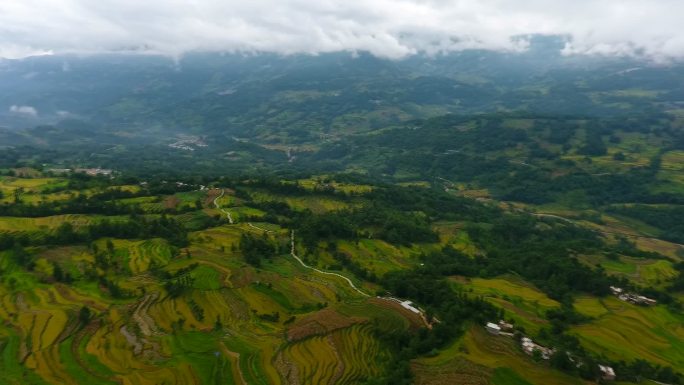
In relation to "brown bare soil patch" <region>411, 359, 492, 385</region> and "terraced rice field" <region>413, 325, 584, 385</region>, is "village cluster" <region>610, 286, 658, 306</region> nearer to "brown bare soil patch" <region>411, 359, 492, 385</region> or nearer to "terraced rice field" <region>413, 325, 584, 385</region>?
"terraced rice field" <region>413, 325, 584, 385</region>

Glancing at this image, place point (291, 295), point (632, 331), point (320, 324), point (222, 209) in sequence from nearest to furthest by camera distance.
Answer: point (320, 324)
point (632, 331)
point (291, 295)
point (222, 209)

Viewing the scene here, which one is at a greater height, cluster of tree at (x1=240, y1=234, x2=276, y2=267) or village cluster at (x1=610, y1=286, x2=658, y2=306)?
cluster of tree at (x1=240, y1=234, x2=276, y2=267)

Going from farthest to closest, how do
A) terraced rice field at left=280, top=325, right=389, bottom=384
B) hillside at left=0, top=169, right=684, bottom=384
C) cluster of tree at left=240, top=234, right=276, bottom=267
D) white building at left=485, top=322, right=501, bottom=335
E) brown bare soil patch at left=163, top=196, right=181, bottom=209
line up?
brown bare soil patch at left=163, top=196, right=181, bottom=209 < cluster of tree at left=240, top=234, right=276, bottom=267 < white building at left=485, top=322, right=501, bottom=335 < hillside at left=0, top=169, right=684, bottom=384 < terraced rice field at left=280, top=325, right=389, bottom=384

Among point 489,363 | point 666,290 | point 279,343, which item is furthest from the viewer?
point 666,290

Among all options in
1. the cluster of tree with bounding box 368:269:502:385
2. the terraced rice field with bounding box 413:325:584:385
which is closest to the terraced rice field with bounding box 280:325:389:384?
the cluster of tree with bounding box 368:269:502:385

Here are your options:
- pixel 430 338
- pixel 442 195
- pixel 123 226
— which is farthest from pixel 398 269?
pixel 442 195

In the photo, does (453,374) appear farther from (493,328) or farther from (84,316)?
(84,316)

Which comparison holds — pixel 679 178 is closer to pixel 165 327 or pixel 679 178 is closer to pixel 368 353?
pixel 368 353

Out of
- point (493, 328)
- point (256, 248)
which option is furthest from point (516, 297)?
point (256, 248)

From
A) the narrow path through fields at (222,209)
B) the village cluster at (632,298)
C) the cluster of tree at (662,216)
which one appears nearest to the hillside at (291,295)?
the narrow path through fields at (222,209)
